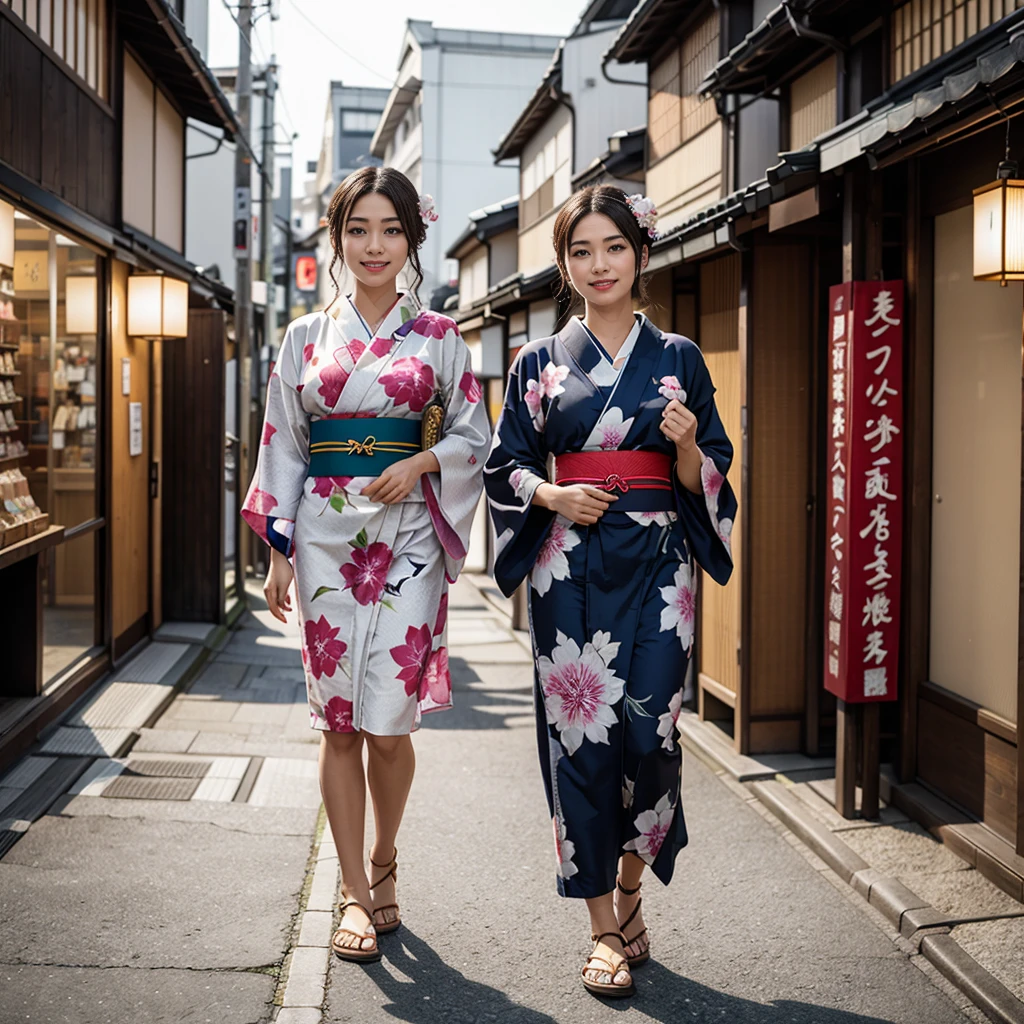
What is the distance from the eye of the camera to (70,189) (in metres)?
7.86

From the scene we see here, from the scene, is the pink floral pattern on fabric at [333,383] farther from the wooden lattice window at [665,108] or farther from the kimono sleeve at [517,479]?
the wooden lattice window at [665,108]

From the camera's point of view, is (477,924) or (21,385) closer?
(477,924)

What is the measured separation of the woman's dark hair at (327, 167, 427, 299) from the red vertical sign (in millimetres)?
2323

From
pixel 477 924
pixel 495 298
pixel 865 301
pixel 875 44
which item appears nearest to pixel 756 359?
pixel 865 301

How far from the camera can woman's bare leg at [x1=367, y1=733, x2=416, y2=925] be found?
4404mm

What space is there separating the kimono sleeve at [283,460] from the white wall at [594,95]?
43.1ft

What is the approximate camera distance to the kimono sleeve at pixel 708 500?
415 centimetres

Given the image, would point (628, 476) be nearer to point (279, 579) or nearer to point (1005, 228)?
point (279, 579)

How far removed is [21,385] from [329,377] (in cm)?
368

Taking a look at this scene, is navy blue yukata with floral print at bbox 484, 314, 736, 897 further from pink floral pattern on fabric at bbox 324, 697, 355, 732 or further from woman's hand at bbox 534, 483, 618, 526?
pink floral pattern on fabric at bbox 324, 697, 355, 732

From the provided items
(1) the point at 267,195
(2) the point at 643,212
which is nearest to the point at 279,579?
(2) the point at 643,212

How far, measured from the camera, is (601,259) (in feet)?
13.5

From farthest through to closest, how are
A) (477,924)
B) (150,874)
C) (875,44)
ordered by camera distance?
(875,44)
(150,874)
(477,924)

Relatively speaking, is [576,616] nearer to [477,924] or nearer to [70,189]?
[477,924]
